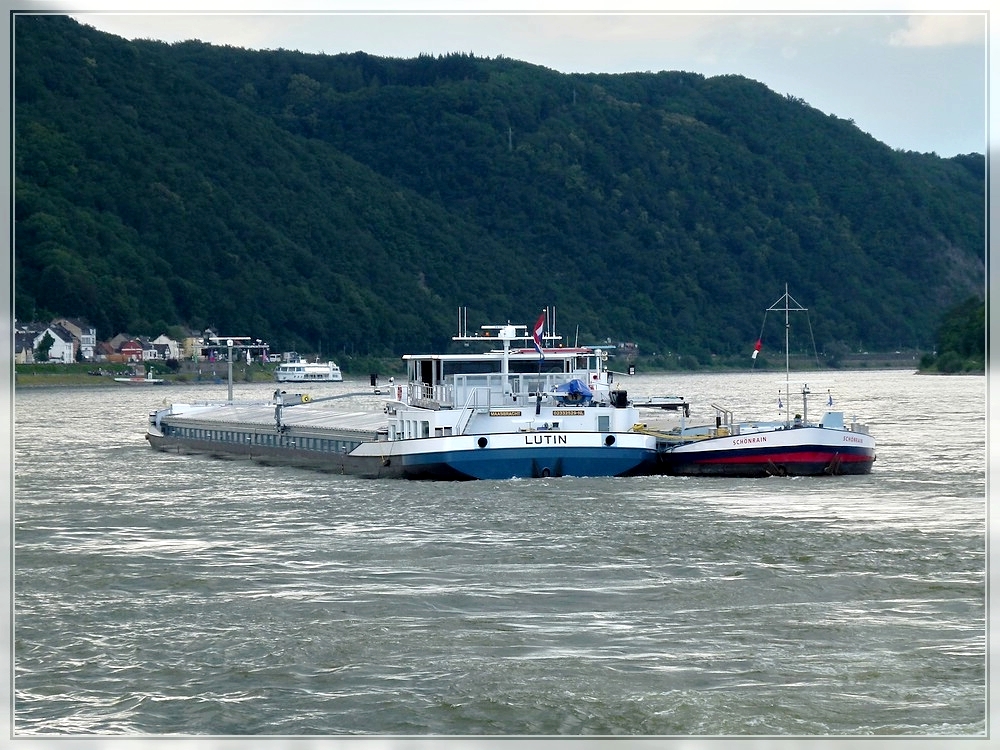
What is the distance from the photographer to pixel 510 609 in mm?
21812

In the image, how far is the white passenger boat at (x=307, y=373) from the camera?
462 feet

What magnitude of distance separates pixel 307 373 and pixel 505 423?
3996 inches

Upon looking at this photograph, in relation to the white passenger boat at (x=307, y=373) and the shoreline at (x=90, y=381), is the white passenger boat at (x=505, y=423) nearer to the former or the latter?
the white passenger boat at (x=307, y=373)

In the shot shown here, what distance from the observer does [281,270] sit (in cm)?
17338

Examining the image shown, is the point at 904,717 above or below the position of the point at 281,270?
below

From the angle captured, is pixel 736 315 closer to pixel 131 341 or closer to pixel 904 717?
pixel 131 341

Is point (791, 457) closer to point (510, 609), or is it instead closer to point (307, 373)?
point (510, 609)

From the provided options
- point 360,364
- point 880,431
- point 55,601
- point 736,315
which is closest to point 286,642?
point 55,601

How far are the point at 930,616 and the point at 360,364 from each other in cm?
13904

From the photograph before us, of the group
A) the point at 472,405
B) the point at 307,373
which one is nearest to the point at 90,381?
the point at 307,373

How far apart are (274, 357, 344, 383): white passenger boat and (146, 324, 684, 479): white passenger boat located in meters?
90.7

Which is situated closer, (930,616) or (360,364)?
(930,616)

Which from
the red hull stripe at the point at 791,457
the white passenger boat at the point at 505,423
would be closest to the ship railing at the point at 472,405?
the white passenger boat at the point at 505,423

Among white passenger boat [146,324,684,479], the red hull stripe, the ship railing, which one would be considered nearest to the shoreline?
white passenger boat [146,324,684,479]
